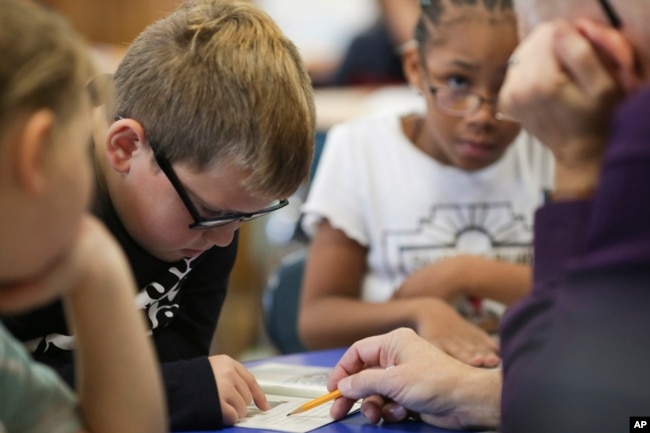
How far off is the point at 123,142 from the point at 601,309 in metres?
0.67

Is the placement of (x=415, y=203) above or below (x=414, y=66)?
below

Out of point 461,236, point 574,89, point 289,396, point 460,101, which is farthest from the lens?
point 461,236

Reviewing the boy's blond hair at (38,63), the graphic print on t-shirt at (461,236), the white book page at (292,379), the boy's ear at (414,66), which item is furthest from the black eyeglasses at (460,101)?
the boy's blond hair at (38,63)

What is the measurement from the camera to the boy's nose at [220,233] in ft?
4.08

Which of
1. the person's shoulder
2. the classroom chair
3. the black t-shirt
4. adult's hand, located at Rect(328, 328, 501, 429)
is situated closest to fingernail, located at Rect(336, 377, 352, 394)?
adult's hand, located at Rect(328, 328, 501, 429)

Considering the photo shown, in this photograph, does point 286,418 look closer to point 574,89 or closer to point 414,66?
point 574,89

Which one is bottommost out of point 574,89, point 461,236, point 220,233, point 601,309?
point 461,236

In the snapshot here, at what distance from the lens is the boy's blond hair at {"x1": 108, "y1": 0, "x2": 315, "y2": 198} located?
1146mm

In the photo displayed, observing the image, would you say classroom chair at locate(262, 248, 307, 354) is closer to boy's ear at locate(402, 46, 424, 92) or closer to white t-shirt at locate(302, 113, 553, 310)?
white t-shirt at locate(302, 113, 553, 310)

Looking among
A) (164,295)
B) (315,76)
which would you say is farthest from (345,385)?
(315,76)

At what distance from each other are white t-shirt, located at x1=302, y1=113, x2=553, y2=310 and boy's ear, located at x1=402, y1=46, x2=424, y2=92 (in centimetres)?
14

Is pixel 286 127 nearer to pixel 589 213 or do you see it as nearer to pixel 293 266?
pixel 589 213

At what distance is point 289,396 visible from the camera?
1.24m

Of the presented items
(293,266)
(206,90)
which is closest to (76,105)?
(206,90)
